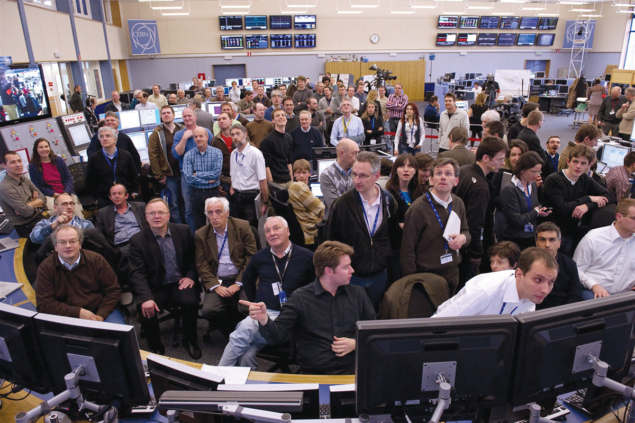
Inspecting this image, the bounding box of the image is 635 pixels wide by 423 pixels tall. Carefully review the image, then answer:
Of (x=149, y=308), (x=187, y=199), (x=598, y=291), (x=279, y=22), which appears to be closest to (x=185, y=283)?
(x=149, y=308)

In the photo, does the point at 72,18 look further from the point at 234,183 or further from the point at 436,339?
the point at 436,339

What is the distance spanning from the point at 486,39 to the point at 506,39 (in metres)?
1.01

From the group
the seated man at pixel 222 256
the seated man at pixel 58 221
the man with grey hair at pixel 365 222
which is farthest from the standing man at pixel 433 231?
the seated man at pixel 58 221

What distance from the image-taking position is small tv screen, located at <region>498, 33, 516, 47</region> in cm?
1883

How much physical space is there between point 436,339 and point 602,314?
70cm

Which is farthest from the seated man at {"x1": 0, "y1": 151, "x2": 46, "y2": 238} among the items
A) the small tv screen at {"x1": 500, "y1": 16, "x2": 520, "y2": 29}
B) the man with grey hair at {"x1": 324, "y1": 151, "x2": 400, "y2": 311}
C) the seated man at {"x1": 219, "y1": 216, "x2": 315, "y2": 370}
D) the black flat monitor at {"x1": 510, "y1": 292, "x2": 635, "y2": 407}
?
the small tv screen at {"x1": 500, "y1": 16, "x2": 520, "y2": 29}

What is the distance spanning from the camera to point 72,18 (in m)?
11.1

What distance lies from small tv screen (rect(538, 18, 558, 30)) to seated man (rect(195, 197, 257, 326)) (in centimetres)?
2058

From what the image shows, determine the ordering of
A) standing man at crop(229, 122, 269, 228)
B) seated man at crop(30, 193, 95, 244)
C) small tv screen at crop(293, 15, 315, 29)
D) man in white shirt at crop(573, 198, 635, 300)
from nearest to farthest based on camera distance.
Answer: man in white shirt at crop(573, 198, 635, 300), seated man at crop(30, 193, 95, 244), standing man at crop(229, 122, 269, 228), small tv screen at crop(293, 15, 315, 29)

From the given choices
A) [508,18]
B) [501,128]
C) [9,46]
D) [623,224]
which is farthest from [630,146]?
[508,18]

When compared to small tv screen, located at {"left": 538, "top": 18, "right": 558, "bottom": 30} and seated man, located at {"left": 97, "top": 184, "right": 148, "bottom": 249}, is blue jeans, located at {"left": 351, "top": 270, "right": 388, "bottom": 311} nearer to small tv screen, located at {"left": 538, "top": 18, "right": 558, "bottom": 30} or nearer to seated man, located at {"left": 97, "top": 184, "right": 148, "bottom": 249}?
seated man, located at {"left": 97, "top": 184, "right": 148, "bottom": 249}

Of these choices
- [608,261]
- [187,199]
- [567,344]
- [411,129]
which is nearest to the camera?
[567,344]

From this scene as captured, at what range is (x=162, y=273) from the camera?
340 cm

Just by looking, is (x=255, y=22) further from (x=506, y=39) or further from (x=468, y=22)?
(x=506, y=39)
